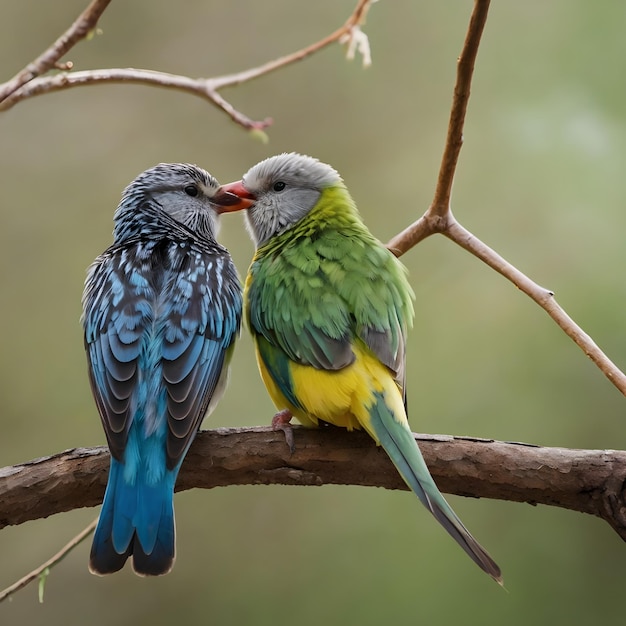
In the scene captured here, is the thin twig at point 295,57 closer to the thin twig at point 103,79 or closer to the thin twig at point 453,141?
the thin twig at point 103,79

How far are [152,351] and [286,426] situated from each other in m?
0.44

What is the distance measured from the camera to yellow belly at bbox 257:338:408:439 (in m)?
2.33

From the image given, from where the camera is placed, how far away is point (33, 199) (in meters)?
5.34

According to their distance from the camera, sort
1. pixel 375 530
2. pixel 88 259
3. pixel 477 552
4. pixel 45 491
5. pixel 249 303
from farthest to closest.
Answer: pixel 88 259, pixel 375 530, pixel 249 303, pixel 45 491, pixel 477 552

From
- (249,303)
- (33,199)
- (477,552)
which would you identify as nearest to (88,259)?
(33,199)

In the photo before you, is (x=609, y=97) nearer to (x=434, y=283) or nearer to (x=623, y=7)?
(x=623, y=7)

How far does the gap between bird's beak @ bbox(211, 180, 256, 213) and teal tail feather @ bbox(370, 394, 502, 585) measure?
1.14 m

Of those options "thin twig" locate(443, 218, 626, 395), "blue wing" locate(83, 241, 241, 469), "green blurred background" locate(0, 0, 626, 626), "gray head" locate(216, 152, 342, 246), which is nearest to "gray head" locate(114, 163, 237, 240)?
"gray head" locate(216, 152, 342, 246)

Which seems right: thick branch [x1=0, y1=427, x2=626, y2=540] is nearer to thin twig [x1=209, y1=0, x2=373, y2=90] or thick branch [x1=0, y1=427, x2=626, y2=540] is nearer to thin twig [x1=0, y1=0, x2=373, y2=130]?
thin twig [x1=0, y1=0, x2=373, y2=130]

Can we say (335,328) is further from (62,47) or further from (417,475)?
(62,47)

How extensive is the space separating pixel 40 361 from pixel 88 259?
68 cm

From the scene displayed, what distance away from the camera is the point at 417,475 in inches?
84.4

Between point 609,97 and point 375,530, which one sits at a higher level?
point 609,97

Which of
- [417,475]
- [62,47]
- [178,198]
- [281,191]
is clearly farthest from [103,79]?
[417,475]
